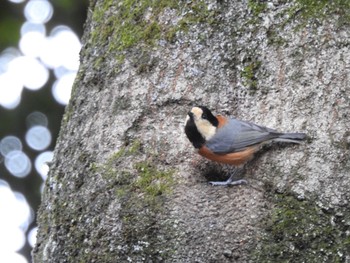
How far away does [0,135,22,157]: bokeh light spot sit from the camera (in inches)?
201

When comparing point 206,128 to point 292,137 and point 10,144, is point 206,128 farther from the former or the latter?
point 10,144

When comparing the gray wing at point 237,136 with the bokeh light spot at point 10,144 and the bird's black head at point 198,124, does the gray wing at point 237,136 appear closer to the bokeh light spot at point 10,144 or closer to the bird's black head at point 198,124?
the bird's black head at point 198,124

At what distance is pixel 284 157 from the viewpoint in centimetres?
270

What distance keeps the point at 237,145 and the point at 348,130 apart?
0.43 metres

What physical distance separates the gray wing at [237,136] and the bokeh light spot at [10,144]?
8.60 feet

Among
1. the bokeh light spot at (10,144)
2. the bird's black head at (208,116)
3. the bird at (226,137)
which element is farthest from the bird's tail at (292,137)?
the bokeh light spot at (10,144)

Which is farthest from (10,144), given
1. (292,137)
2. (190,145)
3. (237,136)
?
(292,137)

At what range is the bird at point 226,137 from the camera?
2.72m

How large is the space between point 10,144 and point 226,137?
8.80 ft

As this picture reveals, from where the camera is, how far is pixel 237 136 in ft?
9.21

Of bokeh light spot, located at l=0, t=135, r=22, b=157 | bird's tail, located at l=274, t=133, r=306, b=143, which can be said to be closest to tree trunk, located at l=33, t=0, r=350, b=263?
bird's tail, located at l=274, t=133, r=306, b=143

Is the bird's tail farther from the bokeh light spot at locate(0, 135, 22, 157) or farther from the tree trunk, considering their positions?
the bokeh light spot at locate(0, 135, 22, 157)

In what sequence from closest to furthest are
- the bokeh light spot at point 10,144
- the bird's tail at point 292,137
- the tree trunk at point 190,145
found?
the tree trunk at point 190,145
the bird's tail at point 292,137
the bokeh light spot at point 10,144

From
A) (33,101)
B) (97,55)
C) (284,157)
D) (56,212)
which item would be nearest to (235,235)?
(284,157)
